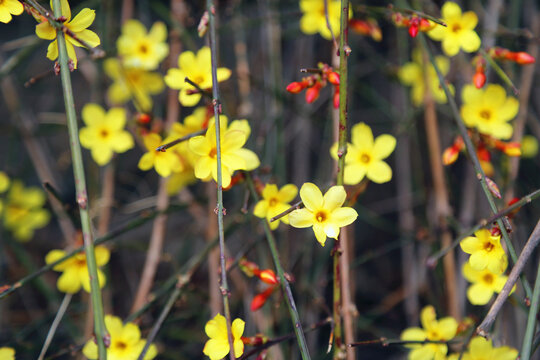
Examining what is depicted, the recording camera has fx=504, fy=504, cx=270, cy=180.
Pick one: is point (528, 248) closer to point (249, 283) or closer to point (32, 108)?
point (249, 283)

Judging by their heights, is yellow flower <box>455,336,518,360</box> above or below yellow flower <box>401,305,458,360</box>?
above

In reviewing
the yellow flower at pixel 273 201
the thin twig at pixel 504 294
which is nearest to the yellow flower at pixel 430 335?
the thin twig at pixel 504 294

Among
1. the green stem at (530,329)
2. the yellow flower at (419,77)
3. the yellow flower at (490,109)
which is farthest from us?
the yellow flower at (419,77)

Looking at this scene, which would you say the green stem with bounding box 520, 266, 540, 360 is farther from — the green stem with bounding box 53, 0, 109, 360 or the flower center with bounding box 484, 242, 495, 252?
the green stem with bounding box 53, 0, 109, 360

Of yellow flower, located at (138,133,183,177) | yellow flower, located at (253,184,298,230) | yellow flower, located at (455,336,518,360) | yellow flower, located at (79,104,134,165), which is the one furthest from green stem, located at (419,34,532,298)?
yellow flower, located at (79,104,134,165)

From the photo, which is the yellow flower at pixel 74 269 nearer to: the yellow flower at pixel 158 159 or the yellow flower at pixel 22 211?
the yellow flower at pixel 158 159

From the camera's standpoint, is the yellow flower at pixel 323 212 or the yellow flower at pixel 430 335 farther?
the yellow flower at pixel 430 335
